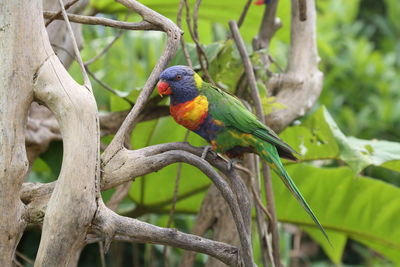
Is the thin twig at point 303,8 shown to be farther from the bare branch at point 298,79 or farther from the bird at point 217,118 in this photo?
the bird at point 217,118

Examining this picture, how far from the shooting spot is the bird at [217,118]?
4.65ft

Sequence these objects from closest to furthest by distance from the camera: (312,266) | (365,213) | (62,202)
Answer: (62,202), (365,213), (312,266)

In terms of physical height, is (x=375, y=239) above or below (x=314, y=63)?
below

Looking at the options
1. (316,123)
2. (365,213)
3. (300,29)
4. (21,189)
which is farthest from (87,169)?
(365,213)

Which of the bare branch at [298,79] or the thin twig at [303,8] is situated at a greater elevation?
the thin twig at [303,8]

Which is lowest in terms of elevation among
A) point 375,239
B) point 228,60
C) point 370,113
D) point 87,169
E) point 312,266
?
point 312,266

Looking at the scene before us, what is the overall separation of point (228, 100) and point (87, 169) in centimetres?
52

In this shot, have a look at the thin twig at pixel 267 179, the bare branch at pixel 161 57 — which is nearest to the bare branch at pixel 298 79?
the thin twig at pixel 267 179

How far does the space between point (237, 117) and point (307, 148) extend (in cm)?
65

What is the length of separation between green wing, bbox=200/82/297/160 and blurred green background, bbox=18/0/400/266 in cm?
32

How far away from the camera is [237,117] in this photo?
4.71 ft

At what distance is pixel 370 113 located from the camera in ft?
11.9

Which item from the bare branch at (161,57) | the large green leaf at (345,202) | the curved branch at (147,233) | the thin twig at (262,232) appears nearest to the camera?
the curved branch at (147,233)

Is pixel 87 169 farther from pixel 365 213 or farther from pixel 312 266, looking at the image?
pixel 312 266
